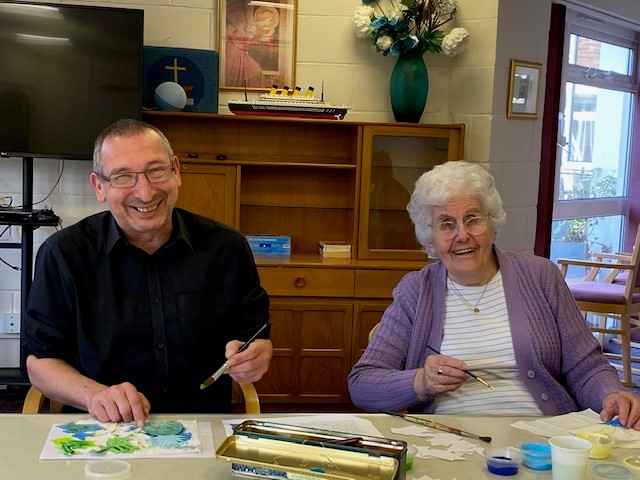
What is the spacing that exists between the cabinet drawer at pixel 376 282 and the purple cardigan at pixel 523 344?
1576 millimetres

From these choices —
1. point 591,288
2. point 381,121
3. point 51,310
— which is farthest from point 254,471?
point 591,288

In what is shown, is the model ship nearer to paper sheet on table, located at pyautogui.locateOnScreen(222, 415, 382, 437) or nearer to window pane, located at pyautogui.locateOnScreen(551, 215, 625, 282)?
window pane, located at pyautogui.locateOnScreen(551, 215, 625, 282)

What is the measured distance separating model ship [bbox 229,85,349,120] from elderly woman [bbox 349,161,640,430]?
171 cm

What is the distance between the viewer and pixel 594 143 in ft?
18.6

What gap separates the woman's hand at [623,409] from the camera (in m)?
1.74

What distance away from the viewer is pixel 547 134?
16.1 feet

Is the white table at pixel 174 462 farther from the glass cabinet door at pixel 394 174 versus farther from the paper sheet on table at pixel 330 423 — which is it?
the glass cabinet door at pixel 394 174

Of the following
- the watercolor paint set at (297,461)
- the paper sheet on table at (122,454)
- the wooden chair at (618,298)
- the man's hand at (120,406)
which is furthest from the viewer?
the wooden chair at (618,298)

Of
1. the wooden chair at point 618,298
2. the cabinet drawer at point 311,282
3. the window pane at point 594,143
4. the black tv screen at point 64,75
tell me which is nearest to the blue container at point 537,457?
the cabinet drawer at point 311,282

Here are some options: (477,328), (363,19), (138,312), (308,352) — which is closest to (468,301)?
(477,328)

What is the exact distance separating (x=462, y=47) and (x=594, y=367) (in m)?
2.28

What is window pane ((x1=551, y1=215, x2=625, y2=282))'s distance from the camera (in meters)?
5.42

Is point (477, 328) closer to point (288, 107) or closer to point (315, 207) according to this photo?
point (288, 107)

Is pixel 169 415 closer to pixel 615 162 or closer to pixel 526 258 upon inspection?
pixel 526 258
